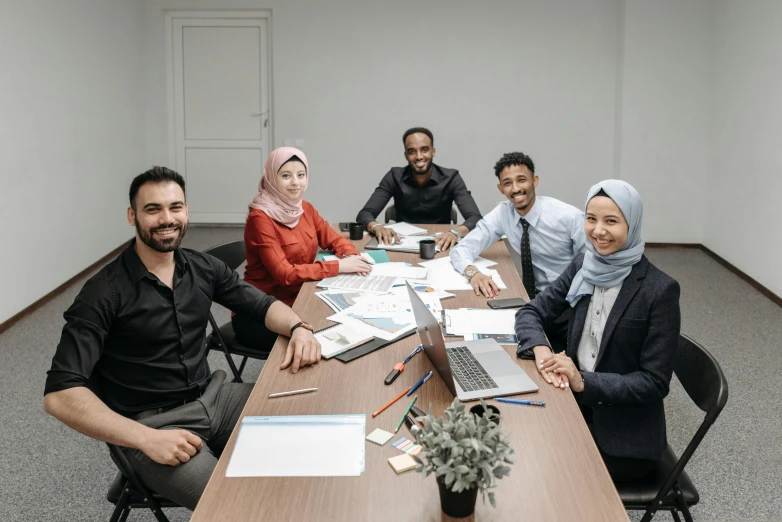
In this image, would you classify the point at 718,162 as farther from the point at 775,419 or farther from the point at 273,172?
the point at 273,172

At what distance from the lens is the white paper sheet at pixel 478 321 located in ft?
7.20

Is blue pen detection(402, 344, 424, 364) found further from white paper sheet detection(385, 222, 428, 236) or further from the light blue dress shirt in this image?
white paper sheet detection(385, 222, 428, 236)

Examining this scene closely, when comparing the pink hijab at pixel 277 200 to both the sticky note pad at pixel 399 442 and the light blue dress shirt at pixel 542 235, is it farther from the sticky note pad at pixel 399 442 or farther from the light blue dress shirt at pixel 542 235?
the sticky note pad at pixel 399 442

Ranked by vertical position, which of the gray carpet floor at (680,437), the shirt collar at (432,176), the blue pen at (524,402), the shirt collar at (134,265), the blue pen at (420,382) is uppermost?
the shirt collar at (432,176)

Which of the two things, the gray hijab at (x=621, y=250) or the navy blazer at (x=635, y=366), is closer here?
the navy blazer at (x=635, y=366)

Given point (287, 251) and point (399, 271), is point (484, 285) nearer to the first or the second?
point (399, 271)

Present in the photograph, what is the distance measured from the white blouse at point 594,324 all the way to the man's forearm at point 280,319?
Result: 916 millimetres

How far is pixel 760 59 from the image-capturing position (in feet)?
16.4

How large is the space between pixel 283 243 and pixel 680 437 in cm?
196

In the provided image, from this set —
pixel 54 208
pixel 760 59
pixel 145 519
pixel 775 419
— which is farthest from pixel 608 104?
pixel 145 519

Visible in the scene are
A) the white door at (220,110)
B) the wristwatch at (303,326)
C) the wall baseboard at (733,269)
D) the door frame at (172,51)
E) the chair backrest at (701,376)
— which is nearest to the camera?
the chair backrest at (701,376)

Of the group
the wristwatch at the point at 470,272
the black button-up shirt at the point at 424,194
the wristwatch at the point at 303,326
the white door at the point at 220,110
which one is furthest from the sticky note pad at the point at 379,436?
the white door at the point at 220,110

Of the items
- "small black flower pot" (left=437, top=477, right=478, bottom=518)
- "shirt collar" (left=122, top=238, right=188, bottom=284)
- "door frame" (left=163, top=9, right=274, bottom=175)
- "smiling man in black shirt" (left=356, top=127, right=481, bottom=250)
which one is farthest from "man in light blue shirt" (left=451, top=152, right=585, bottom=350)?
"door frame" (left=163, top=9, right=274, bottom=175)

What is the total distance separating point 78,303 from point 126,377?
28 centimetres
